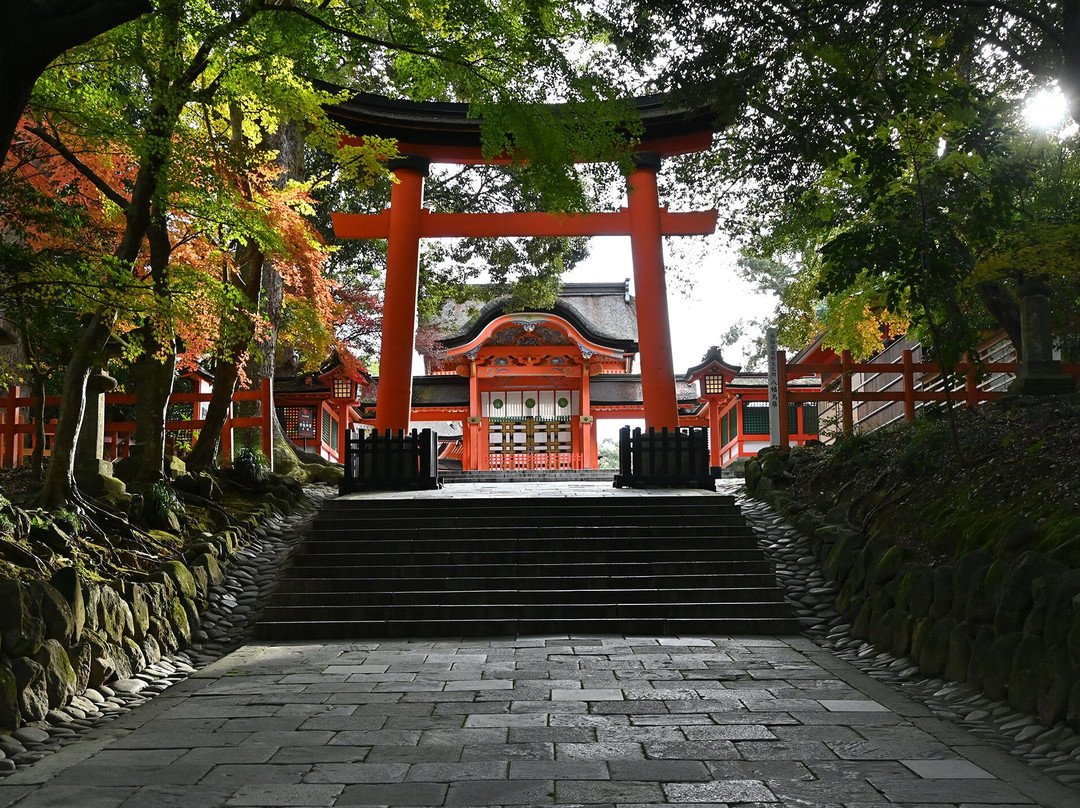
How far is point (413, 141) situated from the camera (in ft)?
46.5

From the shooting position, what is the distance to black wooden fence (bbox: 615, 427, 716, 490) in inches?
495

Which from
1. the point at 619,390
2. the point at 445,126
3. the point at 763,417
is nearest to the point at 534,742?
the point at 445,126

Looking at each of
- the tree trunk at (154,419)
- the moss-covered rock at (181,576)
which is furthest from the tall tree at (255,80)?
the tree trunk at (154,419)

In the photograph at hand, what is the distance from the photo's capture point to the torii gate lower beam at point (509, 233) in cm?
1379

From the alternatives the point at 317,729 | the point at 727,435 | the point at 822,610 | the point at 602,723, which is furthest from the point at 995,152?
the point at 727,435

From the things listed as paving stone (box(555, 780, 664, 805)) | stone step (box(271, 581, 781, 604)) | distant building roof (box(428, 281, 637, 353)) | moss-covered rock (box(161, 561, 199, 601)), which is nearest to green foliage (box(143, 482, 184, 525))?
moss-covered rock (box(161, 561, 199, 601))

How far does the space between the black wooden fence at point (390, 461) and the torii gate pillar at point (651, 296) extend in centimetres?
342

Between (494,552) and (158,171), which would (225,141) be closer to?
(158,171)

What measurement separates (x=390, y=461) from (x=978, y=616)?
28.6 feet

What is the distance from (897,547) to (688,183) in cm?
1066

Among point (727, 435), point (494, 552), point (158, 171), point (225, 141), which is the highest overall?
point (225, 141)

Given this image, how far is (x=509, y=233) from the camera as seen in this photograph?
583 inches

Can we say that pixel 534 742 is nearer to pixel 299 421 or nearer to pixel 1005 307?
pixel 1005 307

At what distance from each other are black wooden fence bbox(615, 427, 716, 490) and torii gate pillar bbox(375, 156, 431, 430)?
333 centimetres
